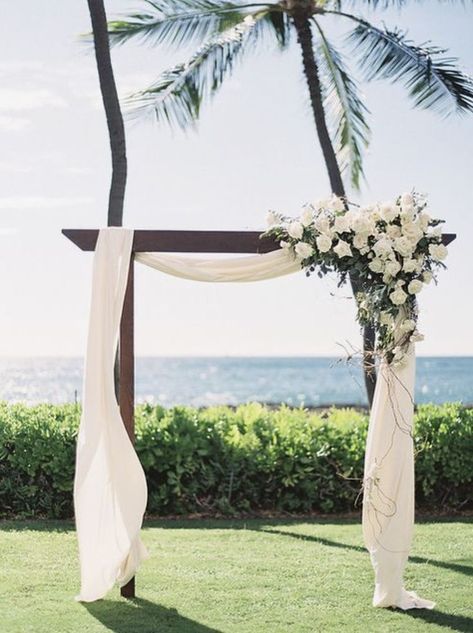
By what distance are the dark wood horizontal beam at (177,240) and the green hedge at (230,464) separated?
339 cm

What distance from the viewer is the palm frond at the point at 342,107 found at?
12609 mm

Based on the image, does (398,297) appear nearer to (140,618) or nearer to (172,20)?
(140,618)

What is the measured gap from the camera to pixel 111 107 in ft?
34.6

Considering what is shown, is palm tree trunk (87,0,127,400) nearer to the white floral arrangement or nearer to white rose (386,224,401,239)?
the white floral arrangement

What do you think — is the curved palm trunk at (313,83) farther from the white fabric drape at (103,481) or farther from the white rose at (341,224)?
the white fabric drape at (103,481)

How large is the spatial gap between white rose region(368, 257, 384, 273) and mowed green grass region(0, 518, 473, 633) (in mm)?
2234

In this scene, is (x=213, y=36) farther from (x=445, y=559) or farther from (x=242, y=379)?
(x=242, y=379)

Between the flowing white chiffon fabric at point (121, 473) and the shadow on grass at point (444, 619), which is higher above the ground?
the flowing white chiffon fabric at point (121, 473)

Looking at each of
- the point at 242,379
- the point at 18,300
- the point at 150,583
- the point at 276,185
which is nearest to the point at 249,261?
the point at 150,583

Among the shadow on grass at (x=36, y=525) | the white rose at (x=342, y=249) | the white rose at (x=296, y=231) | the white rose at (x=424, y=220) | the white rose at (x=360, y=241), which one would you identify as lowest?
the shadow on grass at (x=36, y=525)

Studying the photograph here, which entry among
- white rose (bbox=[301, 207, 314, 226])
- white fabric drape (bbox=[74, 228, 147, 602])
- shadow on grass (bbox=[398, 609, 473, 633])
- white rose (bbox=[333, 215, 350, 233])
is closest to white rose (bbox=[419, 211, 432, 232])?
white rose (bbox=[333, 215, 350, 233])

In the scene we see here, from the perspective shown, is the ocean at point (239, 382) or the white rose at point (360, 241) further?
the ocean at point (239, 382)

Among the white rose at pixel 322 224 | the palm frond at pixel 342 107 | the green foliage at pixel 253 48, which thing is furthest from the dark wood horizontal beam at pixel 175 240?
the palm frond at pixel 342 107

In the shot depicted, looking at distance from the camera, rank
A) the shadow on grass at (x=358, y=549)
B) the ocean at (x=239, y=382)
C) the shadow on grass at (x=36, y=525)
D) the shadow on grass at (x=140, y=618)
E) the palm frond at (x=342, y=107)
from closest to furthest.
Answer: the shadow on grass at (x=140, y=618), the shadow on grass at (x=358, y=549), the shadow on grass at (x=36, y=525), the palm frond at (x=342, y=107), the ocean at (x=239, y=382)
